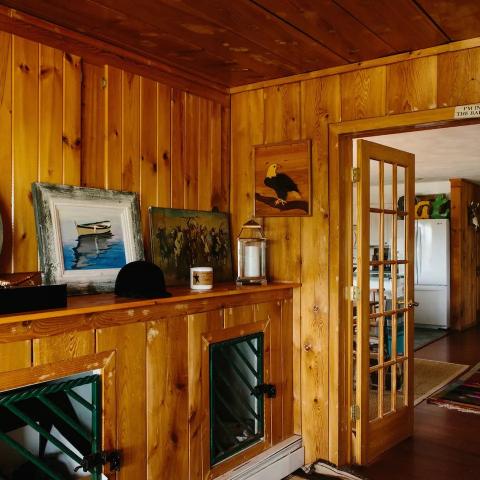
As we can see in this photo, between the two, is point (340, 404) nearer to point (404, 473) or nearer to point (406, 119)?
point (404, 473)

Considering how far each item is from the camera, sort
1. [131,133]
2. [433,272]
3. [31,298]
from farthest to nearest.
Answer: [433,272]
[131,133]
[31,298]

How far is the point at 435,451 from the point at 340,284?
1376 millimetres

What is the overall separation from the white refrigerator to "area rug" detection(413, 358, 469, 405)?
92.1 inches

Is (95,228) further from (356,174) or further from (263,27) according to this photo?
(356,174)

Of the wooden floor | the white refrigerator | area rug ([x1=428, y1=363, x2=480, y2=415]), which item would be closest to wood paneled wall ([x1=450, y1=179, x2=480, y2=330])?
the white refrigerator

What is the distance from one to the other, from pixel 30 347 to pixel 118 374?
16.9 inches

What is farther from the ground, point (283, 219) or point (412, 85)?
point (412, 85)

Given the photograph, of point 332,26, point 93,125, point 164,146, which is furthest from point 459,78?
point 93,125

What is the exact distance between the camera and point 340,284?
10.1 feet

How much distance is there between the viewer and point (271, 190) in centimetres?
328

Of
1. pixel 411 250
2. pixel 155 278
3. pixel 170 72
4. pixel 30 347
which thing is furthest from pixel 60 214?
pixel 411 250

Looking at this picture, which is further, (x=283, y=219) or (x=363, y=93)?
(x=283, y=219)

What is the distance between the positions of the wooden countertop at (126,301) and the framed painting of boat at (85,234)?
0.11 meters

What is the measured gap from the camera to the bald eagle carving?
126 inches
